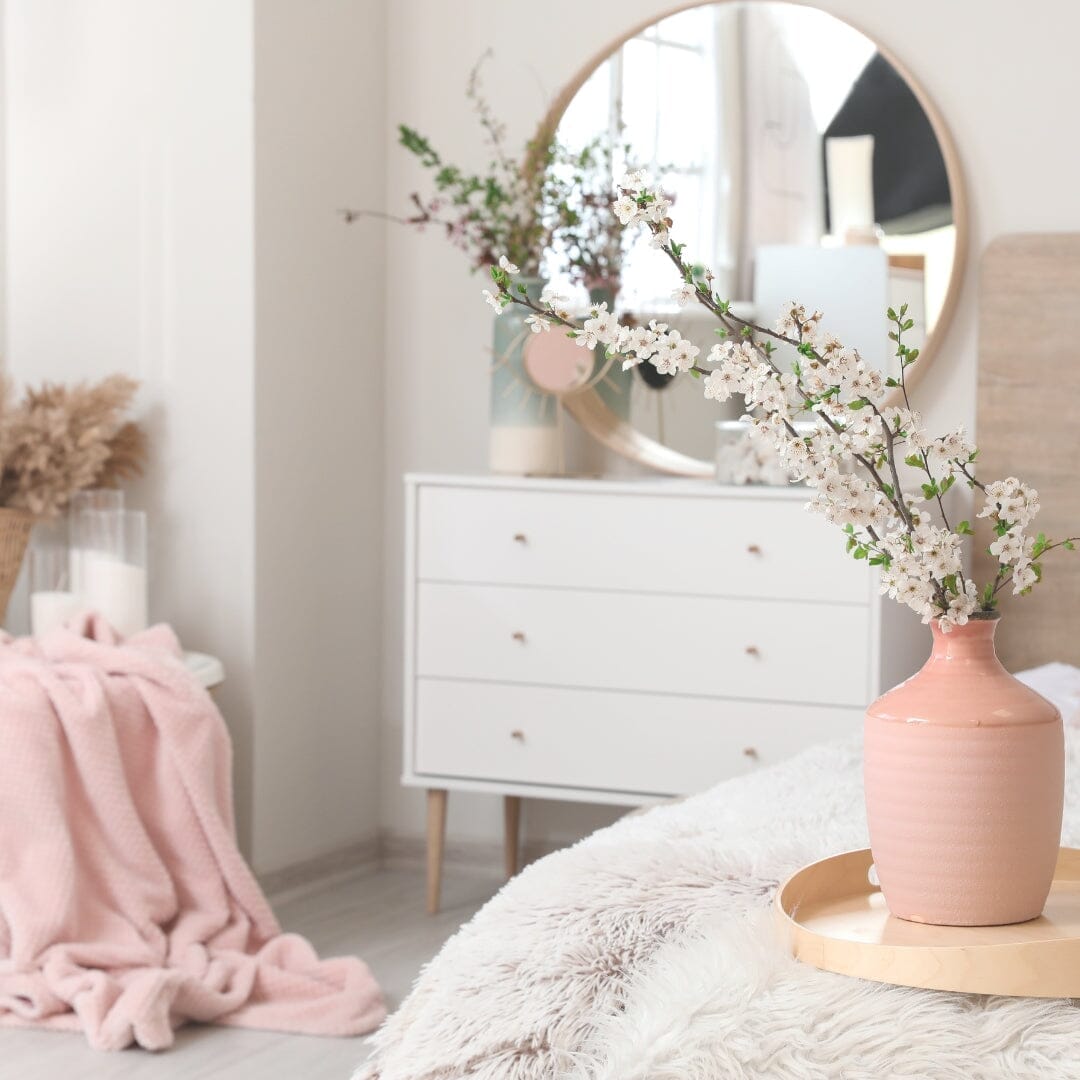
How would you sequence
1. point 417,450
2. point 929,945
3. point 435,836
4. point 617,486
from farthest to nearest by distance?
1. point 417,450
2. point 435,836
3. point 617,486
4. point 929,945

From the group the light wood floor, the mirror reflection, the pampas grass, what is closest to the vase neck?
the light wood floor

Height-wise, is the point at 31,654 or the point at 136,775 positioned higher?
the point at 31,654

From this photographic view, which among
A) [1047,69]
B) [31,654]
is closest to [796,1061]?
[31,654]

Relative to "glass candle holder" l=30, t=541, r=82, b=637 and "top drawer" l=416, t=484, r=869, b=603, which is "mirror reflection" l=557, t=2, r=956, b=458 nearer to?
"top drawer" l=416, t=484, r=869, b=603

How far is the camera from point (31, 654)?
269cm

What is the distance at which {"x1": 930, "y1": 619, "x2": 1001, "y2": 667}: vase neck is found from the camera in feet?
3.35

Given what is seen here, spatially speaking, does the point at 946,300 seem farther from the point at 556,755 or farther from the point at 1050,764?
the point at 1050,764

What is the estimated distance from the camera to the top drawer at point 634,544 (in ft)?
8.84

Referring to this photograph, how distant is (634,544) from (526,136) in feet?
3.15

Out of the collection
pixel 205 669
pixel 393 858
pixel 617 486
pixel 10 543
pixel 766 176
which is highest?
pixel 766 176

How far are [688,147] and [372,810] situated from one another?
59.6 inches

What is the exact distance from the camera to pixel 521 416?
3.03 meters

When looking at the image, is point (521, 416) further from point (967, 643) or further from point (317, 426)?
point (967, 643)

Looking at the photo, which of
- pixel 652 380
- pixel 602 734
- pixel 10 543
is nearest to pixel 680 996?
pixel 602 734
